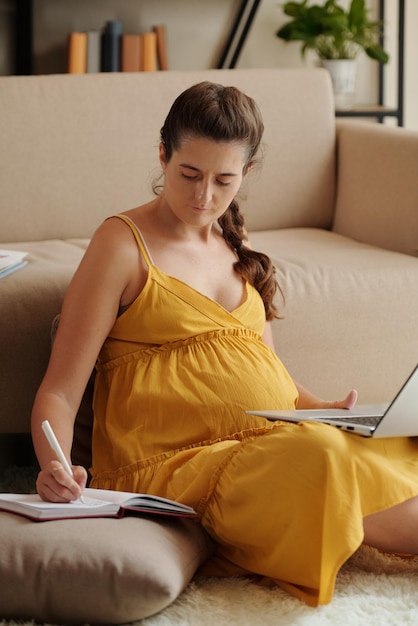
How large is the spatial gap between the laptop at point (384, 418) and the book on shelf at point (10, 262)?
744 mm

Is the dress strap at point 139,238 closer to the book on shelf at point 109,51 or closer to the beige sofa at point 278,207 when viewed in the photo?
the beige sofa at point 278,207

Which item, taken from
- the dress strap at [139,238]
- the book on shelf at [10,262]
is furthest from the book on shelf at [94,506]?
the book on shelf at [10,262]

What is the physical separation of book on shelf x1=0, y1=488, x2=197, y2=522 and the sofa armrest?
47.4 inches

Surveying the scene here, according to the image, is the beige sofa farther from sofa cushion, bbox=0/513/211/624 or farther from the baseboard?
sofa cushion, bbox=0/513/211/624

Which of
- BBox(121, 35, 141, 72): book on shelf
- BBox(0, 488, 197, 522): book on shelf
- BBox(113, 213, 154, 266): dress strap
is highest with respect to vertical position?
BBox(121, 35, 141, 72): book on shelf

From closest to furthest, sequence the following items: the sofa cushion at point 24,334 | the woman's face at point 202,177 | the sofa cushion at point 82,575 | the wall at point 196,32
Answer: the sofa cushion at point 82,575
the woman's face at point 202,177
the sofa cushion at point 24,334
the wall at point 196,32

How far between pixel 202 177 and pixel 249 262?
251 millimetres

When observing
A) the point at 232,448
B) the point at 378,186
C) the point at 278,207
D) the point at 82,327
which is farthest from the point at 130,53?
the point at 232,448

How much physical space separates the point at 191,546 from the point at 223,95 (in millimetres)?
678

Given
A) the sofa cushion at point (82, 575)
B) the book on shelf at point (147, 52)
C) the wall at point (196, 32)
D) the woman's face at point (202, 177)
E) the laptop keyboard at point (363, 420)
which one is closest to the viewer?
the sofa cushion at point (82, 575)


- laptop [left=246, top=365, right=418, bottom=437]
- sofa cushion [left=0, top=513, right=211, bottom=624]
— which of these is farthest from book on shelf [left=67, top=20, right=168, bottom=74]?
sofa cushion [left=0, top=513, right=211, bottom=624]

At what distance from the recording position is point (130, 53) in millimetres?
3467

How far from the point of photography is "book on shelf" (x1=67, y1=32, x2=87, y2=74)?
3.40 meters

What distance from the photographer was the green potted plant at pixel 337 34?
139 inches
